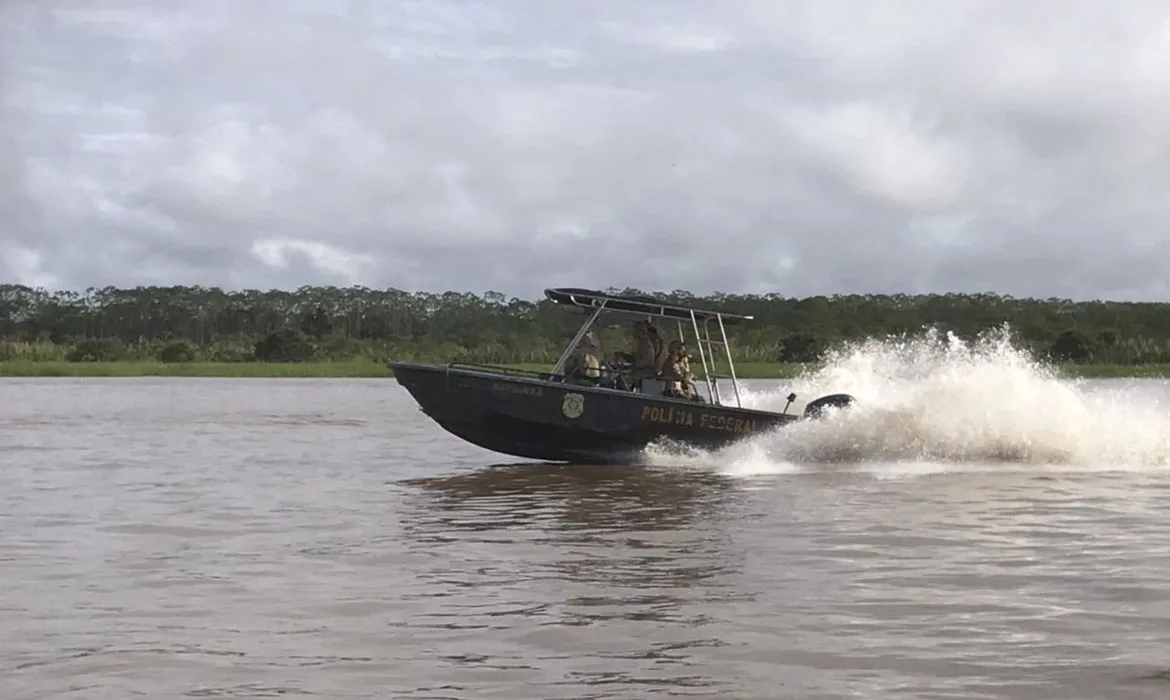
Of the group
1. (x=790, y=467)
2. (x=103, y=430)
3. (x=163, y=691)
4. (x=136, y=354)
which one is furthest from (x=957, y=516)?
(x=136, y=354)

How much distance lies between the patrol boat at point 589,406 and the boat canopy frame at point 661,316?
1 cm

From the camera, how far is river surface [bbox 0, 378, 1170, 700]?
7191mm

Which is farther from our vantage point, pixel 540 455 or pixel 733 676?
pixel 540 455

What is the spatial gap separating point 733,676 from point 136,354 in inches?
2634

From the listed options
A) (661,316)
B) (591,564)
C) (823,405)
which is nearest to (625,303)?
(661,316)

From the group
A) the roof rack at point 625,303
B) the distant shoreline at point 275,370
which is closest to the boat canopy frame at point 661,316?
the roof rack at point 625,303

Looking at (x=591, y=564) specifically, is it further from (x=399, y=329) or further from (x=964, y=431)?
(x=399, y=329)

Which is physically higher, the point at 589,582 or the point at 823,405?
the point at 823,405

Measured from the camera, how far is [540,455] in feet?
59.6

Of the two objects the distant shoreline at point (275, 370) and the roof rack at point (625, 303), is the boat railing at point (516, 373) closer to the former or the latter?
the roof rack at point (625, 303)

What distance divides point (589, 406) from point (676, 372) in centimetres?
115

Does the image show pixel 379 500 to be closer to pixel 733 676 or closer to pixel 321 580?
pixel 321 580

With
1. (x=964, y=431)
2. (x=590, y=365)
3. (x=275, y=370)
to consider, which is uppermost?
(x=590, y=365)

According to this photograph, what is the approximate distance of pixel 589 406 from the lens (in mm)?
17594
